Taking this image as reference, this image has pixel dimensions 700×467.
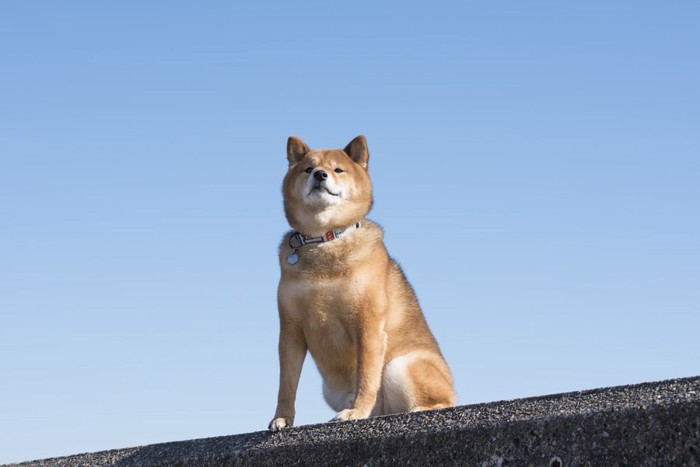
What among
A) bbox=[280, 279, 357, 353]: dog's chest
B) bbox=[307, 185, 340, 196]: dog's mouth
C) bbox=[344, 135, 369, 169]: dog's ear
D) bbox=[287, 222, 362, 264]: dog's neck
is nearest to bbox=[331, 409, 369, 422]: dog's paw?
bbox=[280, 279, 357, 353]: dog's chest

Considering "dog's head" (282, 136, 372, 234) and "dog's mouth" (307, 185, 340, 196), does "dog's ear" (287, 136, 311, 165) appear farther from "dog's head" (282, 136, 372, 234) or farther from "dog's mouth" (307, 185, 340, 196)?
"dog's mouth" (307, 185, 340, 196)

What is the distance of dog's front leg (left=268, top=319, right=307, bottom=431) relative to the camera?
14.5 feet

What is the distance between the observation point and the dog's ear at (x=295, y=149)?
16.1 ft

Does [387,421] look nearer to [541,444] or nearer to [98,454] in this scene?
[541,444]

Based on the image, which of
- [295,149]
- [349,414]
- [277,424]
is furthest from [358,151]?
[277,424]

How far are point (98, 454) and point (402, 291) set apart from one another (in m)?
1.80

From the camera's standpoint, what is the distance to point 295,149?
16.1ft

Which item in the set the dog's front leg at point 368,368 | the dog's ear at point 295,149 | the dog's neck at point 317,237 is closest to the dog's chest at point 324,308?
the dog's front leg at point 368,368

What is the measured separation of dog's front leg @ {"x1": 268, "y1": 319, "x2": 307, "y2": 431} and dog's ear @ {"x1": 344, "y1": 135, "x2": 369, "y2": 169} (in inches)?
40.4

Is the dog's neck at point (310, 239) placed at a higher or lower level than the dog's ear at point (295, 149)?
lower

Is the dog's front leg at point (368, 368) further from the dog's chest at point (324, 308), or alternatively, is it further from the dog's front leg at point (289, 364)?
the dog's front leg at point (289, 364)

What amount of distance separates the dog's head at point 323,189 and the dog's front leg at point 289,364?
0.56m

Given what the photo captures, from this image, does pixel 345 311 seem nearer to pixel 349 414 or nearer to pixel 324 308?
pixel 324 308

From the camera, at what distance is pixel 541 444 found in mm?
2824
